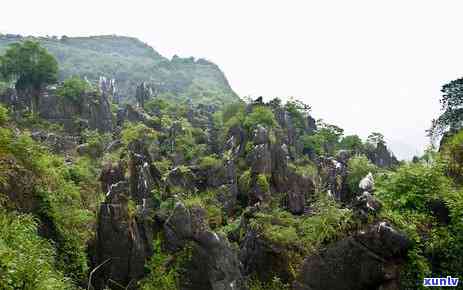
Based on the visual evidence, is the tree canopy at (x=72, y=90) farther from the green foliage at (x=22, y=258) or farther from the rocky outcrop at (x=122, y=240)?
the green foliage at (x=22, y=258)

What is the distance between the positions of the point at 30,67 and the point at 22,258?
5088 cm

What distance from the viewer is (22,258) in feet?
28.9

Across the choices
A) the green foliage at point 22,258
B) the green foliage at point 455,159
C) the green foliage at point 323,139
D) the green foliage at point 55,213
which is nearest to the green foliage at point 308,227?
the green foliage at point 455,159

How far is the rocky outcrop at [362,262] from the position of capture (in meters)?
9.70

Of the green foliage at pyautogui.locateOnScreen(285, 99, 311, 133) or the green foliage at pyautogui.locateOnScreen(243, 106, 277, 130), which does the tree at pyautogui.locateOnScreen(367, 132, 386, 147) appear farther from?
the green foliage at pyautogui.locateOnScreen(243, 106, 277, 130)

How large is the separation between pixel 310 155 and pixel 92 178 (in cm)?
3403

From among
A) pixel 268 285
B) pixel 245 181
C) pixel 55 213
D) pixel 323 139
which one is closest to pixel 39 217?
pixel 55 213

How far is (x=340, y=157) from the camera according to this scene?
48.4 metres

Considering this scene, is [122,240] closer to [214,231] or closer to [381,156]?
[214,231]

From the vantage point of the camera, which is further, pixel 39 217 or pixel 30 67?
pixel 30 67

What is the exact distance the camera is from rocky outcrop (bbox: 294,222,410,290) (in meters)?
9.70

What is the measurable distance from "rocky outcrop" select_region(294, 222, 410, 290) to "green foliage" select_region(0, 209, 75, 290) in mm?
6185

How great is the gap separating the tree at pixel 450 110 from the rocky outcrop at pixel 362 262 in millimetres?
31753

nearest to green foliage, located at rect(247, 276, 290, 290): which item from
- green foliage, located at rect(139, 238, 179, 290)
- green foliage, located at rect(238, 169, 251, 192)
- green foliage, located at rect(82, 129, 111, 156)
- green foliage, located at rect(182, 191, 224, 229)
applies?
green foliage, located at rect(139, 238, 179, 290)
